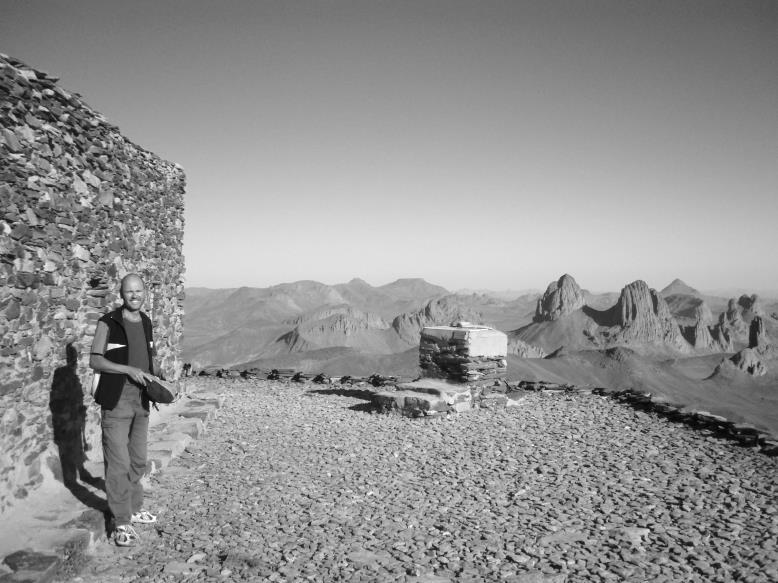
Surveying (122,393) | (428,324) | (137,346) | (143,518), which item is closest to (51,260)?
(137,346)

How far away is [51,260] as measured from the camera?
551 cm

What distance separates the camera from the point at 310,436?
8250 mm

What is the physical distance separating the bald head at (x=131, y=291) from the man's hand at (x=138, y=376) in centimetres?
58

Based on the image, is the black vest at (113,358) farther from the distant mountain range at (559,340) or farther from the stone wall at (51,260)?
the distant mountain range at (559,340)

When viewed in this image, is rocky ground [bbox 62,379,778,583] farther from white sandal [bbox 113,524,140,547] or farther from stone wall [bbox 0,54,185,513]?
stone wall [bbox 0,54,185,513]

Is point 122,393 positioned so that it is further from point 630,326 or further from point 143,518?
point 630,326

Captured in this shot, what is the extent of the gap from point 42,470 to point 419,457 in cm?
452

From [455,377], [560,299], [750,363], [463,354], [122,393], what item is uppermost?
[560,299]

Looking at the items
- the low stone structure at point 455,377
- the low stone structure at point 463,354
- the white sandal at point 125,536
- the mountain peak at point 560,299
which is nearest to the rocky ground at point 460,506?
the white sandal at point 125,536

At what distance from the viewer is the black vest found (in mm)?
4320

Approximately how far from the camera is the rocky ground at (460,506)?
406cm

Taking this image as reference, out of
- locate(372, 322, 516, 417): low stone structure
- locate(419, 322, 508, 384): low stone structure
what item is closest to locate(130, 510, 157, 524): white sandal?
locate(372, 322, 516, 417): low stone structure

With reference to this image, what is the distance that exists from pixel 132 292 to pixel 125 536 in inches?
85.2

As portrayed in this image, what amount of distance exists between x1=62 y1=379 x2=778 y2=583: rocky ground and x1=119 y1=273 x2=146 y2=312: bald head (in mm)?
2149
